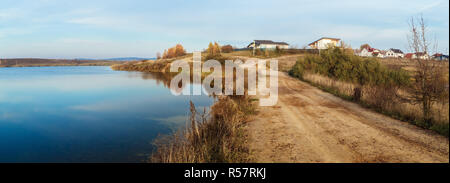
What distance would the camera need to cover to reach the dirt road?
4.91m

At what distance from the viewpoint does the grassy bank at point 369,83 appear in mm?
6906

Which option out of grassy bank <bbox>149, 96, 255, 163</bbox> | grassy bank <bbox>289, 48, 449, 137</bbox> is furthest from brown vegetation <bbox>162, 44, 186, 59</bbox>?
grassy bank <bbox>149, 96, 255, 163</bbox>

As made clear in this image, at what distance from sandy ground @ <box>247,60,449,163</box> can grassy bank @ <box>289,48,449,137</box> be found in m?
0.46

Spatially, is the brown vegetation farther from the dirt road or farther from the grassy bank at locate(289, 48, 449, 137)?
the dirt road

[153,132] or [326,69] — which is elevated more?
[326,69]

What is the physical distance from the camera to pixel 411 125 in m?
7.07

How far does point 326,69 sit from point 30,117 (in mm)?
20750

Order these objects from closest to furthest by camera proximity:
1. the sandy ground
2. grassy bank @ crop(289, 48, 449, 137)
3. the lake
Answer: the sandy ground → grassy bank @ crop(289, 48, 449, 137) → the lake

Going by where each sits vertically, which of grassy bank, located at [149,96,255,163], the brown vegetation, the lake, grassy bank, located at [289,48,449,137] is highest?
the brown vegetation

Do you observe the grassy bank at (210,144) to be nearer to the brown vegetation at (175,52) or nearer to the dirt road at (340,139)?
the dirt road at (340,139)

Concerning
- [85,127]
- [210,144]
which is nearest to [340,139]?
[210,144]
